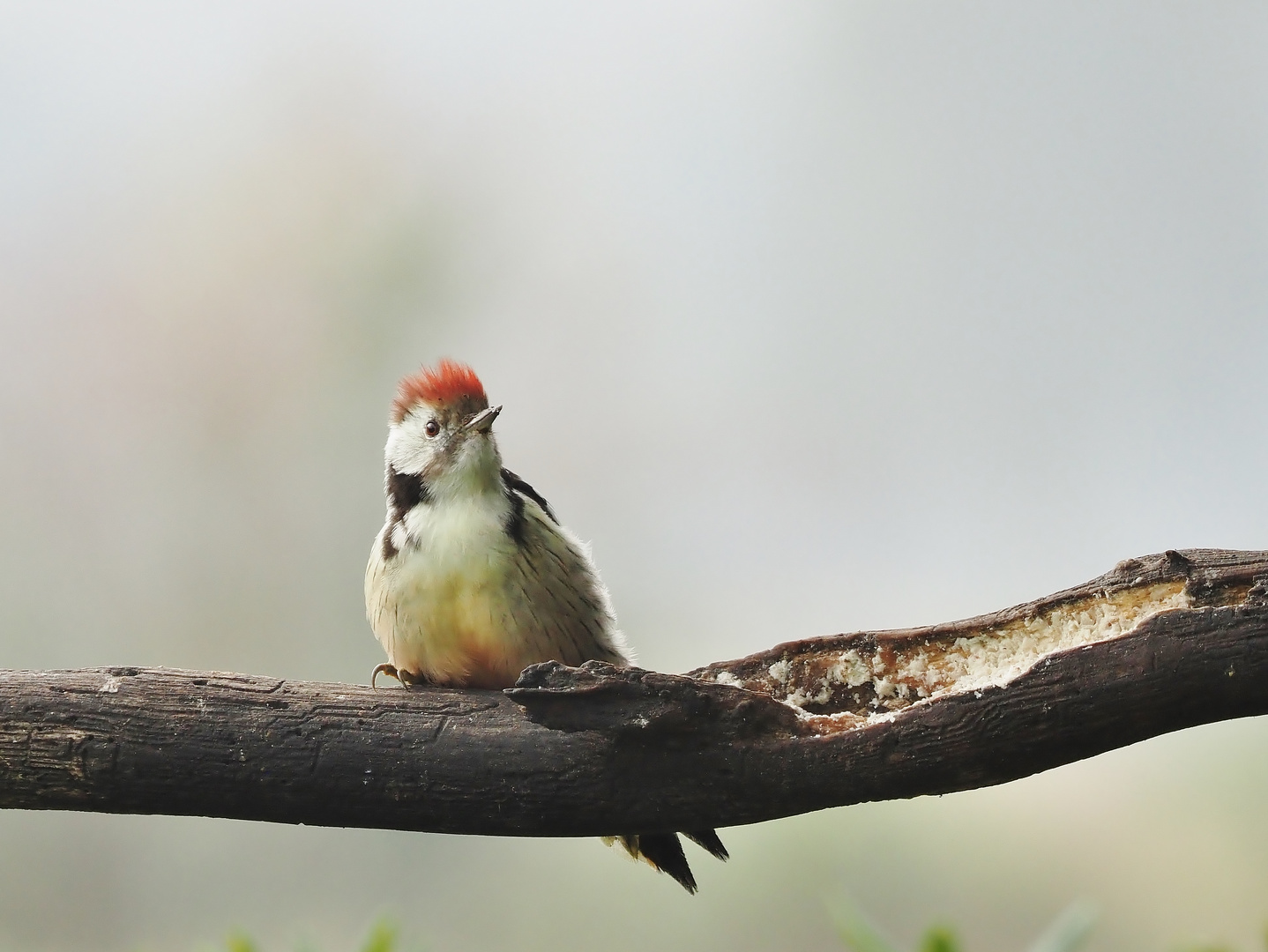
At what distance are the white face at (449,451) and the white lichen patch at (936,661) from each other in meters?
0.55

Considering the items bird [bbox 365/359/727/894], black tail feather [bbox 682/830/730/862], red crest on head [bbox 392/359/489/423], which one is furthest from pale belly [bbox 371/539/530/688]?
black tail feather [bbox 682/830/730/862]

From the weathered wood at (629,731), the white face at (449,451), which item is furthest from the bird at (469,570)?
the weathered wood at (629,731)

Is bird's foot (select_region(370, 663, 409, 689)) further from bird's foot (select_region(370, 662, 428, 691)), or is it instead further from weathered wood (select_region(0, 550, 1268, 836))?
weathered wood (select_region(0, 550, 1268, 836))

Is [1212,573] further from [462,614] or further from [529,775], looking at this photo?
[462,614]

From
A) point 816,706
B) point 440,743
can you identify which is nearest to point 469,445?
point 440,743

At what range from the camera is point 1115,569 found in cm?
159

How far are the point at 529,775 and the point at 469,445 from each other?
65 cm

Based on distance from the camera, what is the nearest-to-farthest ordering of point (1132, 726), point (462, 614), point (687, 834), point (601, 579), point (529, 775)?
point (1132, 726)
point (529, 775)
point (687, 834)
point (462, 614)
point (601, 579)

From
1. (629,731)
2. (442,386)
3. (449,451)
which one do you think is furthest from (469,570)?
(629,731)

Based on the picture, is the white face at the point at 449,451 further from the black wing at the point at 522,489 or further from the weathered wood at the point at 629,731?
the weathered wood at the point at 629,731

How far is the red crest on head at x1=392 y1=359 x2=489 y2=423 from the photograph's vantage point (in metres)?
2.00

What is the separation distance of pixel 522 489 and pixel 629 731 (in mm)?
706

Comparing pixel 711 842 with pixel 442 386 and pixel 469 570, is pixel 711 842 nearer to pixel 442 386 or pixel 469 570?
pixel 469 570

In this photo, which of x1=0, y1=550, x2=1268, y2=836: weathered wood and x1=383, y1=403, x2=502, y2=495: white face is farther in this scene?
x1=383, y1=403, x2=502, y2=495: white face
